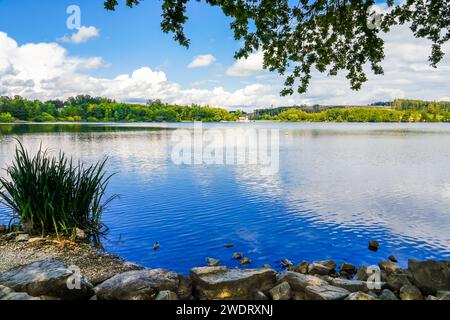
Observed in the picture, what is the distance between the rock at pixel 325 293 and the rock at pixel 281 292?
0.97 ft

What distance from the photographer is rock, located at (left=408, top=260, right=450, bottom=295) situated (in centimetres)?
573

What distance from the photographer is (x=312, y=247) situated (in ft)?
31.4

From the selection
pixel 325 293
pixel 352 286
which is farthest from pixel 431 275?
pixel 325 293

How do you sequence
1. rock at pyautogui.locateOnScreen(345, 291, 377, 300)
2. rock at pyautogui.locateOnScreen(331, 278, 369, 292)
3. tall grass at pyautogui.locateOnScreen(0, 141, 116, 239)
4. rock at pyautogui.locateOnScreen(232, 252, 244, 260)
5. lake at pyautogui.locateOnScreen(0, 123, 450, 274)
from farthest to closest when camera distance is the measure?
lake at pyautogui.locateOnScreen(0, 123, 450, 274), rock at pyautogui.locateOnScreen(232, 252, 244, 260), tall grass at pyautogui.locateOnScreen(0, 141, 116, 239), rock at pyautogui.locateOnScreen(331, 278, 369, 292), rock at pyautogui.locateOnScreen(345, 291, 377, 300)

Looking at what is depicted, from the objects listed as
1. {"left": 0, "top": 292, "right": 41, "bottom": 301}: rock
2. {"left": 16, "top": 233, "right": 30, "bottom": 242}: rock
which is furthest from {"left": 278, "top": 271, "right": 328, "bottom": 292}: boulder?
{"left": 16, "top": 233, "right": 30, "bottom": 242}: rock

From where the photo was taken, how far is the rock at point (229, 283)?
17.8ft

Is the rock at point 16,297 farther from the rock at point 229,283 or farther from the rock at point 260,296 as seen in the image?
the rock at point 260,296

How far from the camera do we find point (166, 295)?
505 centimetres

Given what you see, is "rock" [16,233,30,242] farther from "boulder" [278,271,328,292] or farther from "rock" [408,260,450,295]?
"rock" [408,260,450,295]

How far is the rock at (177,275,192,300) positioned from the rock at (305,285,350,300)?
1.90 metres

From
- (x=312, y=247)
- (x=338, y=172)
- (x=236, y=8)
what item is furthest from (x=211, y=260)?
(x=338, y=172)
